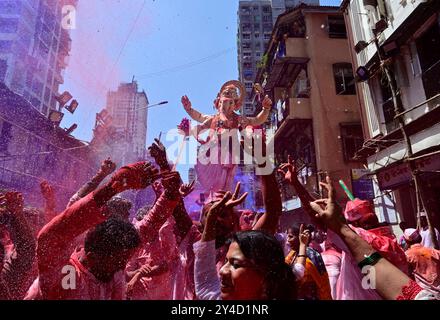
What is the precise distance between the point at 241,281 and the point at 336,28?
815 inches

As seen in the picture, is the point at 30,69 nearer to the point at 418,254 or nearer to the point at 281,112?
the point at 281,112

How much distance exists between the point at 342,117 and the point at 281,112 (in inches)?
158

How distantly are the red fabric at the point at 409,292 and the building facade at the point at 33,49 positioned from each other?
3086 centimetres

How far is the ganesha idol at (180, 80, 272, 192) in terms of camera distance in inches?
194

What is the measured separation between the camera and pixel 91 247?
1960 millimetres

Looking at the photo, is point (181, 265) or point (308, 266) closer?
point (181, 265)

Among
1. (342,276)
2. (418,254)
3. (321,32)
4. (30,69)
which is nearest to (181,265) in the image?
(342,276)

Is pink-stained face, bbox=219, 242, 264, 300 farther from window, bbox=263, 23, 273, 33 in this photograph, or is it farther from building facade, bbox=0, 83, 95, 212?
window, bbox=263, 23, 273, 33

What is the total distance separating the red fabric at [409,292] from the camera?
62.1 inches

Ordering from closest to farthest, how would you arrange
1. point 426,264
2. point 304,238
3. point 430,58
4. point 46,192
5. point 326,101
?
point 304,238
point 46,192
point 426,264
point 430,58
point 326,101

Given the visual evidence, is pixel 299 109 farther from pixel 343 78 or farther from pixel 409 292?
pixel 409 292

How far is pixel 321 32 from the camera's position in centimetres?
1866

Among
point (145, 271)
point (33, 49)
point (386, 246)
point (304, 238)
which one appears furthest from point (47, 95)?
point (386, 246)

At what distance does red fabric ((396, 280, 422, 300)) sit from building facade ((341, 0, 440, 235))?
779 centimetres
